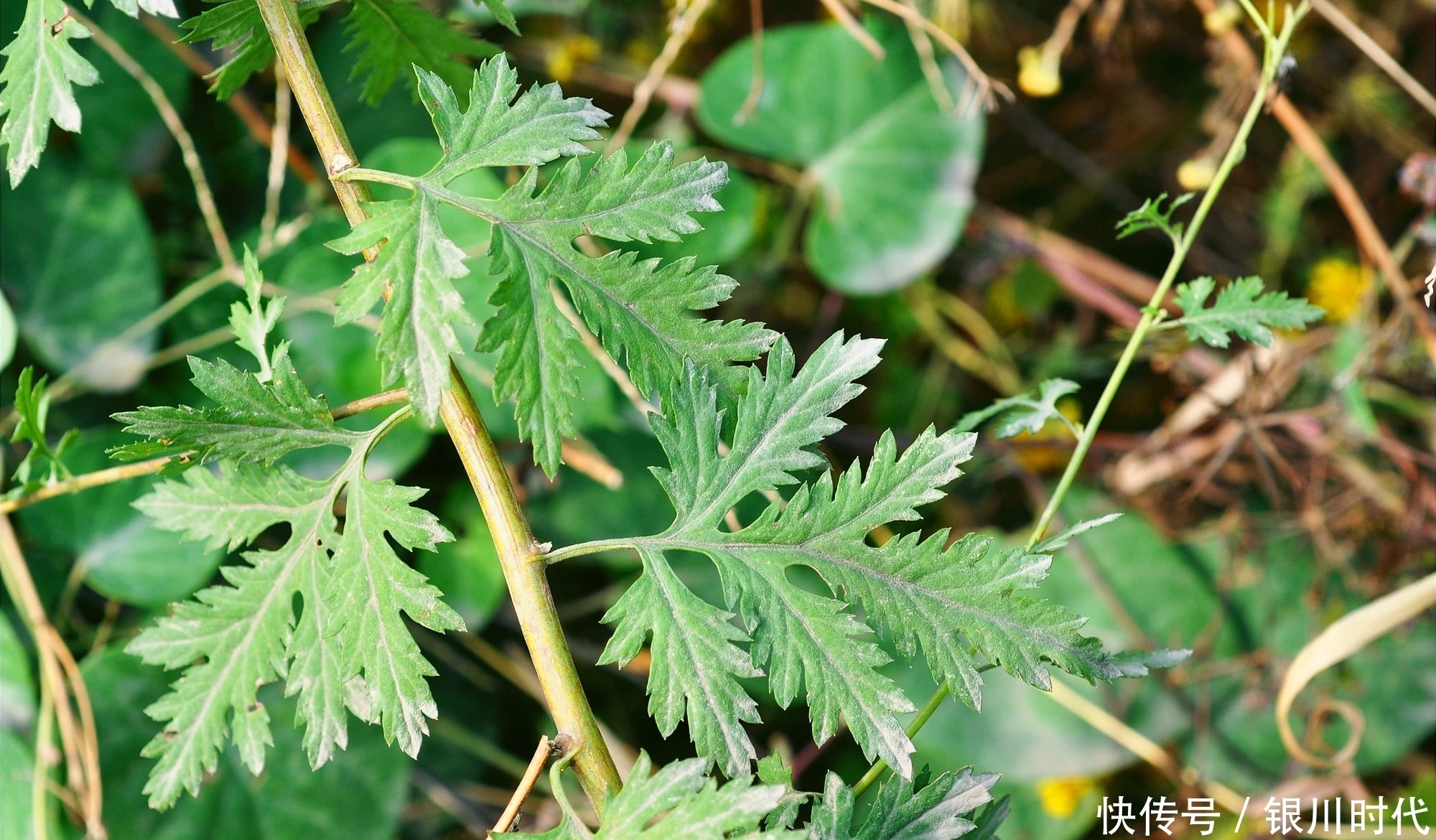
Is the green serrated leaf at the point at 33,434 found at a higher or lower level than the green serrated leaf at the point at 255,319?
lower

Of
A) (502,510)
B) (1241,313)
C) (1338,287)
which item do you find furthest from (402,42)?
(1338,287)

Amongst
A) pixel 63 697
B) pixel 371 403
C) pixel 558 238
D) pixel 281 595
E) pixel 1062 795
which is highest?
pixel 558 238

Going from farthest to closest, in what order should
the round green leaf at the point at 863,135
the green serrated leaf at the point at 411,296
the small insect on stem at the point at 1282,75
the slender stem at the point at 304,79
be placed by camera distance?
the round green leaf at the point at 863,135 < the small insect on stem at the point at 1282,75 < the slender stem at the point at 304,79 < the green serrated leaf at the point at 411,296

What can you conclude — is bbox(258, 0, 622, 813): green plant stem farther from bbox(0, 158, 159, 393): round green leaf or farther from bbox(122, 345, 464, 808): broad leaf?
bbox(0, 158, 159, 393): round green leaf

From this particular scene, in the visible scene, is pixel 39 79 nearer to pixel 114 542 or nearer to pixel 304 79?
pixel 304 79

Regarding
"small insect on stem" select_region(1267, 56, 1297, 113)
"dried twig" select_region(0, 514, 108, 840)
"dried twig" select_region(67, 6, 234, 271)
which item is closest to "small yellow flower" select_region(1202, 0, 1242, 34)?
"small insect on stem" select_region(1267, 56, 1297, 113)

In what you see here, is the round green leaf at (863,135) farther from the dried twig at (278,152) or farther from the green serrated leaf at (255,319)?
the green serrated leaf at (255,319)

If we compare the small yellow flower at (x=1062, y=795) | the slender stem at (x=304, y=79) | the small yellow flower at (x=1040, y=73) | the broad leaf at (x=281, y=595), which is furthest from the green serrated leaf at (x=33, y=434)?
the small yellow flower at (x=1062, y=795)
